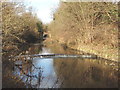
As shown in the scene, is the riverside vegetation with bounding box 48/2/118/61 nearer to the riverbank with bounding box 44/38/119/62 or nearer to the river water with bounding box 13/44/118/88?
the riverbank with bounding box 44/38/119/62

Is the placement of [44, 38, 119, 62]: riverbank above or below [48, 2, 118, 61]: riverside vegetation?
below

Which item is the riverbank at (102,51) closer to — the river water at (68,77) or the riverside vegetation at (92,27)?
the riverside vegetation at (92,27)

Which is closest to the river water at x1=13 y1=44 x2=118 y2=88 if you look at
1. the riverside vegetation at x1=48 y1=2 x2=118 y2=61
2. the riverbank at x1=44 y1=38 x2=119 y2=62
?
the riverbank at x1=44 y1=38 x2=119 y2=62

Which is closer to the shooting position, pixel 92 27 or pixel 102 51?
pixel 102 51

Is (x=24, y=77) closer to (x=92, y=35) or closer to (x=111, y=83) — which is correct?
(x=111, y=83)

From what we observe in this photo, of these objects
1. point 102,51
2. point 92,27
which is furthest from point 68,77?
point 92,27

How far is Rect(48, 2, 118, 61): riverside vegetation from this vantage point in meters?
20.3

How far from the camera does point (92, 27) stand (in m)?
27.0

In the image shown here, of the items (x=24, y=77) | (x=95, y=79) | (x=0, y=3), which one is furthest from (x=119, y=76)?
(x=0, y=3)

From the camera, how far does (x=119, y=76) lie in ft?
42.9

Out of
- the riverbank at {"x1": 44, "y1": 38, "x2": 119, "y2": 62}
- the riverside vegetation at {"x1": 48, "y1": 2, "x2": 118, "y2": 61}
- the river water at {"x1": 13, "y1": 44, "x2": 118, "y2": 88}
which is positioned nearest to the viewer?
the river water at {"x1": 13, "y1": 44, "x2": 118, "y2": 88}

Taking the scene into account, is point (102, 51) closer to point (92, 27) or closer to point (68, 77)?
point (92, 27)

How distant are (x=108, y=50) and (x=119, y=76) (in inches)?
315

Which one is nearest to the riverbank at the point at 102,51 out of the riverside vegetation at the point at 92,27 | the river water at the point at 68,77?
the riverside vegetation at the point at 92,27
